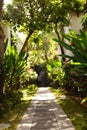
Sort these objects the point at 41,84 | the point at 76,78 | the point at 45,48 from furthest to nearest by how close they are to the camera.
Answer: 1. the point at 45,48
2. the point at 41,84
3. the point at 76,78

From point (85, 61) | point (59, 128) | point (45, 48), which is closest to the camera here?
point (85, 61)

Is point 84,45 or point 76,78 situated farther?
point 76,78

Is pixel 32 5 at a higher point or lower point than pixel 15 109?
higher

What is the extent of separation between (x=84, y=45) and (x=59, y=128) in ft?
8.91

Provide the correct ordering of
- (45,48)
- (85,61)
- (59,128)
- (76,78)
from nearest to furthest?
(85,61), (59,128), (76,78), (45,48)

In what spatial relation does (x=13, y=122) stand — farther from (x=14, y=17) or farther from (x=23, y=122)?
(x=14, y=17)

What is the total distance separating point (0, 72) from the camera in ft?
41.4

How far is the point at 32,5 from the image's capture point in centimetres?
2109

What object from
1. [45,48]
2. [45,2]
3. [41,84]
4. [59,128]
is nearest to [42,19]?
[45,2]

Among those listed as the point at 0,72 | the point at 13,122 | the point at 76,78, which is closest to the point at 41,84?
the point at 76,78

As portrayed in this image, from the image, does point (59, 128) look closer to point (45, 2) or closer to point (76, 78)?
point (76, 78)

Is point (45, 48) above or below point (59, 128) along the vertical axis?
above

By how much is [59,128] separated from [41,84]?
35744mm

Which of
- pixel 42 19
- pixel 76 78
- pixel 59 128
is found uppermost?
pixel 42 19
